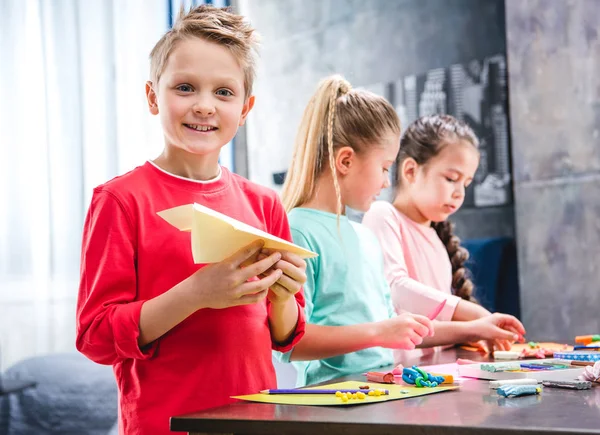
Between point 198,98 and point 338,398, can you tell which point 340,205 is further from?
point 338,398

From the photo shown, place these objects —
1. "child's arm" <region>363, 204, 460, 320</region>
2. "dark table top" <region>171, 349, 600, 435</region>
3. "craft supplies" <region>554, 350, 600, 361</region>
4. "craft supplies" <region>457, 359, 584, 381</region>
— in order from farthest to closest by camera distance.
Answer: "child's arm" <region>363, 204, 460, 320</region> → "craft supplies" <region>554, 350, 600, 361</region> → "craft supplies" <region>457, 359, 584, 381</region> → "dark table top" <region>171, 349, 600, 435</region>

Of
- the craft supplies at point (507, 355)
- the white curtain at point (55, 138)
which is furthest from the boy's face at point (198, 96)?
the white curtain at point (55, 138)

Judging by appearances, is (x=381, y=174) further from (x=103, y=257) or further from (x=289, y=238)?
(x=103, y=257)

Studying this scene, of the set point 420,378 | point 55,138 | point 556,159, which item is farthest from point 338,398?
point 55,138

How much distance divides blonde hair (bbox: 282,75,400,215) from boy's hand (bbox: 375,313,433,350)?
354mm

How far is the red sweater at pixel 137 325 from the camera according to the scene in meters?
1.03

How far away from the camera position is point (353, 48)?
12.5 feet

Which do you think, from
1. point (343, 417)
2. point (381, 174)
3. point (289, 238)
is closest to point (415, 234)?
point (381, 174)

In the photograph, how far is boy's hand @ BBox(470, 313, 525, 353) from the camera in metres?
1.56

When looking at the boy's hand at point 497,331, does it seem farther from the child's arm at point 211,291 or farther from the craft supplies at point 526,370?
the child's arm at point 211,291

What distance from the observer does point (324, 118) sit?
1.62m

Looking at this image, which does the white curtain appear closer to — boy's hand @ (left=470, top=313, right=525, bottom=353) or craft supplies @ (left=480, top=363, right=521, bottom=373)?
boy's hand @ (left=470, top=313, right=525, bottom=353)

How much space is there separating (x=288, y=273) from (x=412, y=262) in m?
0.95

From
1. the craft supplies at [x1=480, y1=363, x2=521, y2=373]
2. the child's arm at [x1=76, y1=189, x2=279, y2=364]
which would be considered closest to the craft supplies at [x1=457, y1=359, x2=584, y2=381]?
the craft supplies at [x1=480, y1=363, x2=521, y2=373]
